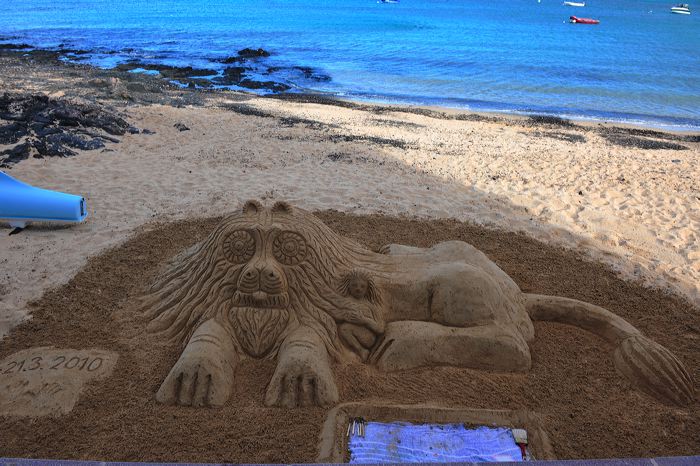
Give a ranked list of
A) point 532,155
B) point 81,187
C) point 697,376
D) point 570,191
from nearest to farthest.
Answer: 1. point 697,376
2. point 81,187
3. point 570,191
4. point 532,155

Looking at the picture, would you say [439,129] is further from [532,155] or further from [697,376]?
[697,376]

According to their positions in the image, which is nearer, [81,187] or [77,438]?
[77,438]

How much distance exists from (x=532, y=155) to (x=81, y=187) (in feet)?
24.5

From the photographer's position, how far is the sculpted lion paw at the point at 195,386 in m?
2.93

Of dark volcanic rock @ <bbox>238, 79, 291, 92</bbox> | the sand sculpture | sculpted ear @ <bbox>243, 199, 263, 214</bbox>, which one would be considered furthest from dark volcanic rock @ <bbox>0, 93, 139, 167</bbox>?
dark volcanic rock @ <bbox>238, 79, 291, 92</bbox>

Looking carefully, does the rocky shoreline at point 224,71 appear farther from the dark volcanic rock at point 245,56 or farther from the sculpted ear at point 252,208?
the sculpted ear at point 252,208

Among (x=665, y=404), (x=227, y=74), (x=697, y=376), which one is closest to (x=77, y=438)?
(x=665, y=404)

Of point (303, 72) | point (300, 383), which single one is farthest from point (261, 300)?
point (303, 72)

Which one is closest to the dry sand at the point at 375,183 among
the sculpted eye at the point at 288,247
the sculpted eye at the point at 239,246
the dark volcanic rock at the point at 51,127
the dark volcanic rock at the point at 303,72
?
the dark volcanic rock at the point at 51,127

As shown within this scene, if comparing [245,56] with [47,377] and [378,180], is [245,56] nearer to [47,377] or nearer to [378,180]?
[378,180]

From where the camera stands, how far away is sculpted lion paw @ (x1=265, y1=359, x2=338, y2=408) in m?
2.94

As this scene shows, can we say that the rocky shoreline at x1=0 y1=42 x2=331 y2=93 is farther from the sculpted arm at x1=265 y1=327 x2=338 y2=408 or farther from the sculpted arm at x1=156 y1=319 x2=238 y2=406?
the sculpted arm at x1=265 y1=327 x2=338 y2=408

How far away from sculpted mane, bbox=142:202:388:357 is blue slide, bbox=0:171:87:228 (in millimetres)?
2612

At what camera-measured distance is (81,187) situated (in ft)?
22.3
